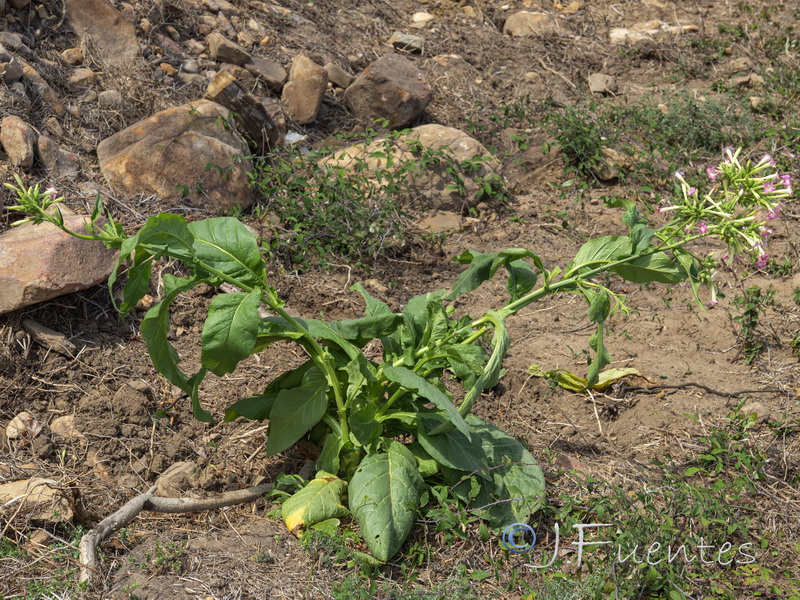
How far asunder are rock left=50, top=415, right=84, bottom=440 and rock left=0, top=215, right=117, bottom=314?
604 mm

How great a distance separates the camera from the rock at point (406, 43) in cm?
794

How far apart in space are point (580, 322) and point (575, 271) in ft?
6.35

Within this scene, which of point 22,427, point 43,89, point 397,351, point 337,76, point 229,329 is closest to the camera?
point 229,329

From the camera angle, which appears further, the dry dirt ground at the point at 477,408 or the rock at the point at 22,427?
the rock at the point at 22,427

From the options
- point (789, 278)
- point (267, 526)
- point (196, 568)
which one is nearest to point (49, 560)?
point (196, 568)

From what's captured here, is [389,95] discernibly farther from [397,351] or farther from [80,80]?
[397,351]

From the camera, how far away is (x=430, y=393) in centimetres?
259

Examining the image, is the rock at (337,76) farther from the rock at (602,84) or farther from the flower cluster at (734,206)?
the flower cluster at (734,206)

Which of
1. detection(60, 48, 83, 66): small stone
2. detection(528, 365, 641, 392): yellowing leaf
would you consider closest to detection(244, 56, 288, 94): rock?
detection(60, 48, 83, 66): small stone

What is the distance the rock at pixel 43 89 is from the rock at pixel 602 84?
5042 mm

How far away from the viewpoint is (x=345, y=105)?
269 inches

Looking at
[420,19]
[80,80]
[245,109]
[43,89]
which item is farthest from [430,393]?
[420,19]

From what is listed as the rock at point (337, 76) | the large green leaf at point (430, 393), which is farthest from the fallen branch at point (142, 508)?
the rock at point (337, 76)

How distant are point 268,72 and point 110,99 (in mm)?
1480
